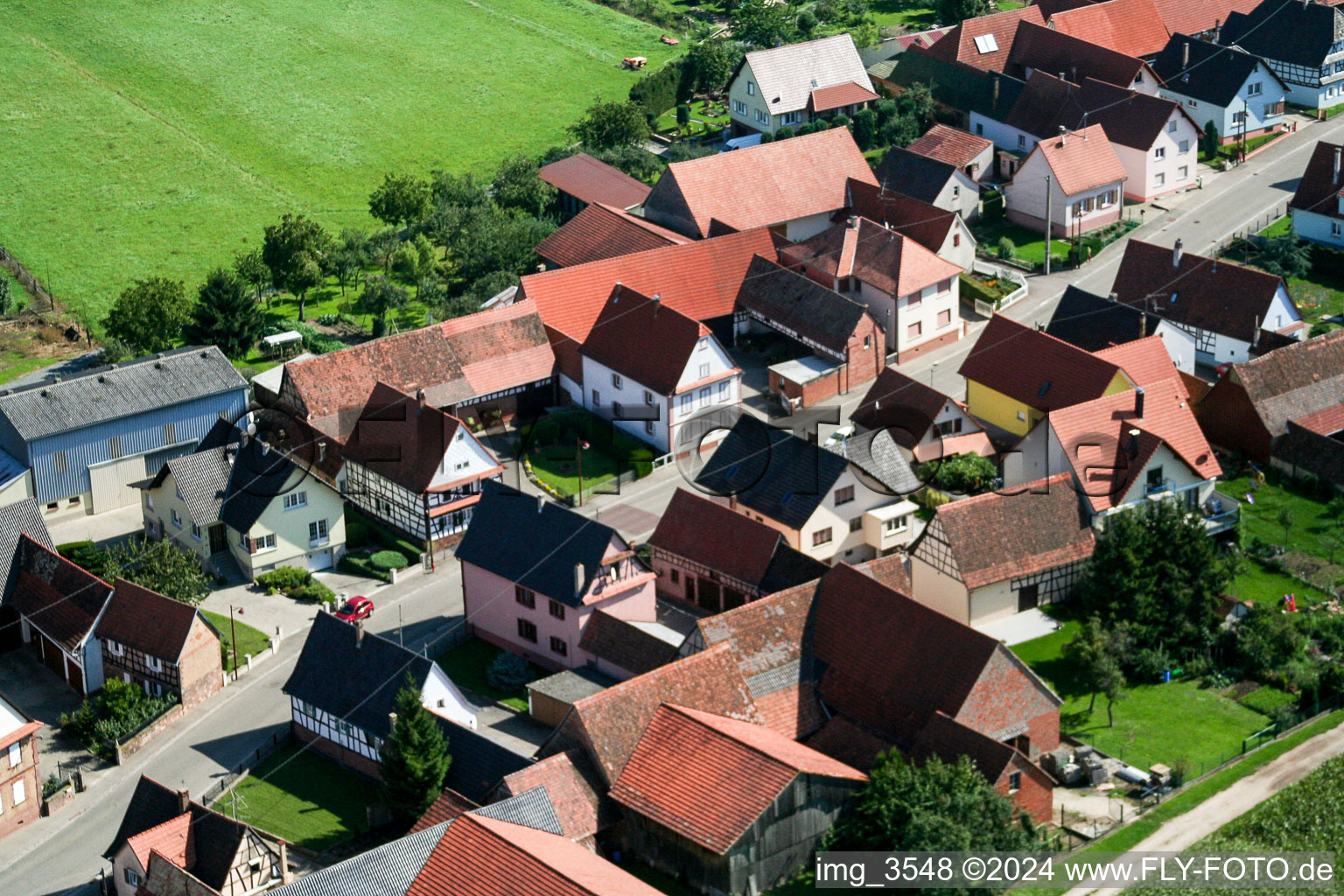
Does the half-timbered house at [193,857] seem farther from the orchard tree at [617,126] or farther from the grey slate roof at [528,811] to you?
the orchard tree at [617,126]

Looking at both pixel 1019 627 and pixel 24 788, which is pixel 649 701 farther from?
pixel 24 788

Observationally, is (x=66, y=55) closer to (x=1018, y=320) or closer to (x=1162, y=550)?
(x=1018, y=320)

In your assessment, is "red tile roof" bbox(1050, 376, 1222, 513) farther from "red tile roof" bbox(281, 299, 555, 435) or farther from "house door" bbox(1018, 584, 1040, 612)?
"red tile roof" bbox(281, 299, 555, 435)

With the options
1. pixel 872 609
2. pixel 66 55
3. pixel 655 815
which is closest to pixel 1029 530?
pixel 872 609

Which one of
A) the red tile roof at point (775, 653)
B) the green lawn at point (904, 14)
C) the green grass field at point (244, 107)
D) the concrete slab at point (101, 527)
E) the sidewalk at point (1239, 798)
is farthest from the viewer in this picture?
the green lawn at point (904, 14)

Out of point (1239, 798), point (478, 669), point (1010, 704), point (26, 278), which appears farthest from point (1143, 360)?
point (26, 278)

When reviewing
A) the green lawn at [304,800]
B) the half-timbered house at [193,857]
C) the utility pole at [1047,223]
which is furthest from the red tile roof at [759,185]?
the half-timbered house at [193,857]

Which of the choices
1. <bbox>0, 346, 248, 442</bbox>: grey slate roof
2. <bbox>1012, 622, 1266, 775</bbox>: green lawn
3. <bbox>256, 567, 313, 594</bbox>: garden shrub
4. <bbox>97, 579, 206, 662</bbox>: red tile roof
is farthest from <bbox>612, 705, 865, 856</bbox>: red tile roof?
<bbox>0, 346, 248, 442</bbox>: grey slate roof
